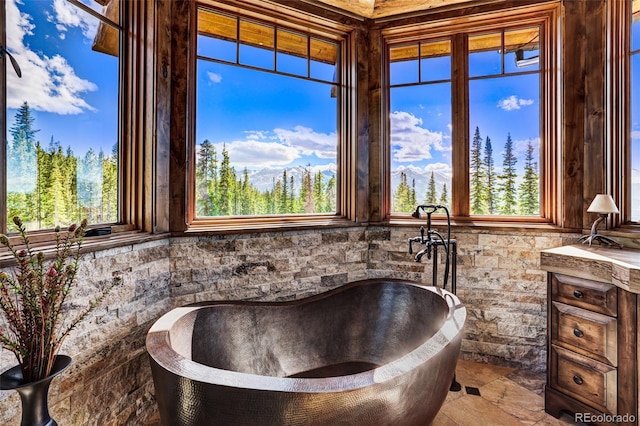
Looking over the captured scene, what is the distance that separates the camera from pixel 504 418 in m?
1.99

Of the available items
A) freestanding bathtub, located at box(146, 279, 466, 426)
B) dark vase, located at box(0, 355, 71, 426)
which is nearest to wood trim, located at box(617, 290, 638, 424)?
freestanding bathtub, located at box(146, 279, 466, 426)

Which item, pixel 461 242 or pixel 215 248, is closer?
pixel 215 248

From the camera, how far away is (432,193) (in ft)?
9.56

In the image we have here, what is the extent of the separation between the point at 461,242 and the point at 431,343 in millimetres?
1407

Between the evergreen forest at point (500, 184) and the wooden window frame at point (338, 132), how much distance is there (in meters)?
0.82

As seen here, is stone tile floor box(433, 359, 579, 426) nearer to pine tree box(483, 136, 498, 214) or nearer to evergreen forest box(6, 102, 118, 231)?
pine tree box(483, 136, 498, 214)

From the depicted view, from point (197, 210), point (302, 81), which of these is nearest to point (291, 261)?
point (197, 210)

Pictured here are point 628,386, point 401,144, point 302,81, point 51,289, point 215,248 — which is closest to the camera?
point 51,289

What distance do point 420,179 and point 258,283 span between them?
1655 mm

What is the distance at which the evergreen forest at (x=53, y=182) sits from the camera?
142cm

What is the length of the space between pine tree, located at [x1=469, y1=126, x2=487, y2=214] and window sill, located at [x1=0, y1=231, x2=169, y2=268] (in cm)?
240

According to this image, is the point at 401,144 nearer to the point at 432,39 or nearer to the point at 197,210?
the point at 432,39

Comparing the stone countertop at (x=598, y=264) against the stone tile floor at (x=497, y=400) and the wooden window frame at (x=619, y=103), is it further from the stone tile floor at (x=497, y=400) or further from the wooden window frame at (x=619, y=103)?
the stone tile floor at (x=497, y=400)

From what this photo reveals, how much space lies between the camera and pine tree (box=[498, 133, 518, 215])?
272cm
